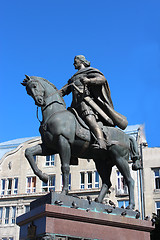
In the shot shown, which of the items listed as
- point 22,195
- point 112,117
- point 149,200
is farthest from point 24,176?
point 112,117

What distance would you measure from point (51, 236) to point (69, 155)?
81.3 inches

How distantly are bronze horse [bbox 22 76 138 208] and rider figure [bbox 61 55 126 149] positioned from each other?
0.99 feet

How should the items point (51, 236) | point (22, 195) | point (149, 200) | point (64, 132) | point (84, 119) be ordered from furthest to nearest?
1. point (22, 195)
2. point (149, 200)
3. point (84, 119)
4. point (64, 132)
5. point (51, 236)

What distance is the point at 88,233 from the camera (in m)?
8.05

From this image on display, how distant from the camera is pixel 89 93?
9875 millimetres

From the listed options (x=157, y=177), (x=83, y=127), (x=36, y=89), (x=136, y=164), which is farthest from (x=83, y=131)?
(x=157, y=177)

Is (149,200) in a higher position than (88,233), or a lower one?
higher

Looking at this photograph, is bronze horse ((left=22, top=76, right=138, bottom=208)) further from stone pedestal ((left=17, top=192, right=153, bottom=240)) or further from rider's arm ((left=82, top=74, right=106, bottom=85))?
rider's arm ((left=82, top=74, right=106, bottom=85))

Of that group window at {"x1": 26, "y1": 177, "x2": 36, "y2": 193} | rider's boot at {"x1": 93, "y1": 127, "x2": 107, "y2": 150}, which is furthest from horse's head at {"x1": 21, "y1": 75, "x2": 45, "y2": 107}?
window at {"x1": 26, "y1": 177, "x2": 36, "y2": 193}

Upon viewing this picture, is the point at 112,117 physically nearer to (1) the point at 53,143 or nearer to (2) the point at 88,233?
(1) the point at 53,143

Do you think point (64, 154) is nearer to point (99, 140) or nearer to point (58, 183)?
point (99, 140)

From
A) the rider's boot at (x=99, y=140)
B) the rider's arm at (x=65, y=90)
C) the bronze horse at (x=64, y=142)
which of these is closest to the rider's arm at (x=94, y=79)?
the rider's arm at (x=65, y=90)

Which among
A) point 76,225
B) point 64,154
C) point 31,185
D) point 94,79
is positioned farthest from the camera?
point 31,185

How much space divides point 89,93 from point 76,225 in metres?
3.49
